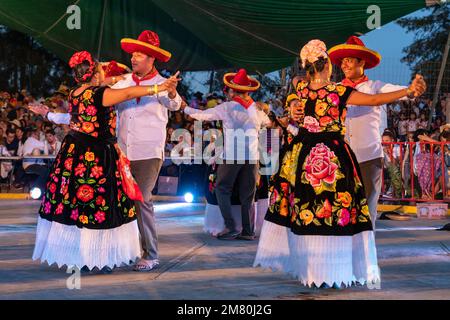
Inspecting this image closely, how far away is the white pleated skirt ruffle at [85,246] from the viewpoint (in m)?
Answer: 7.38

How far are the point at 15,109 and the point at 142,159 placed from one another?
522 inches

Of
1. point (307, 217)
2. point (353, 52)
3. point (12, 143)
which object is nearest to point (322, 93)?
point (307, 217)

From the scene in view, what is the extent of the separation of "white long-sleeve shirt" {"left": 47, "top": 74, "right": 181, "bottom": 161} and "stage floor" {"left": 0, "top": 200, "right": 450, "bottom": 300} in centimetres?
110

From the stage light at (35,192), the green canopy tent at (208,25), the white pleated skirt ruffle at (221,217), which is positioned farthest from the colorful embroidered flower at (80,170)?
the stage light at (35,192)

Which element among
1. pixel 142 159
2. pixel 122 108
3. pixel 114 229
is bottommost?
pixel 114 229

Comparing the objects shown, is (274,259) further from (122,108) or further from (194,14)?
(194,14)

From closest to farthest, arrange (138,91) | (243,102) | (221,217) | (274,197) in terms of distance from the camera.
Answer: (138,91)
(274,197)
(243,102)
(221,217)

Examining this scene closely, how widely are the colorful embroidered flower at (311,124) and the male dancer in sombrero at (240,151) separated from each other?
3.33m

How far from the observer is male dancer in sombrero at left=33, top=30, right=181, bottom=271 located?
776cm

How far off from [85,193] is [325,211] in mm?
2146

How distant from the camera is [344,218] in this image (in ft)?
21.9

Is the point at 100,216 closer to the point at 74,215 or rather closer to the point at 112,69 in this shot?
the point at 74,215

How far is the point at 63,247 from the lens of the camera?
7.47 metres
